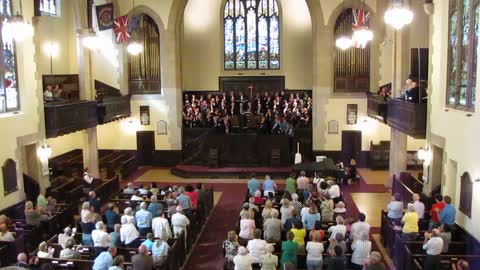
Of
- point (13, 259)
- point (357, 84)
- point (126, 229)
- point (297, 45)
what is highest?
point (297, 45)

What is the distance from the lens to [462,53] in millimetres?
13953

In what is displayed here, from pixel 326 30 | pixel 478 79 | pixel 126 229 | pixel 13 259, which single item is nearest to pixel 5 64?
pixel 13 259

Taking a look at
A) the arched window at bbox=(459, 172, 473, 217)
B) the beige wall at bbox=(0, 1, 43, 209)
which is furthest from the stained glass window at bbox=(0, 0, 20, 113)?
the arched window at bbox=(459, 172, 473, 217)

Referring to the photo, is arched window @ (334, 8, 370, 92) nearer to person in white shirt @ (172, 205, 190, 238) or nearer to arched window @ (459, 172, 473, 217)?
arched window @ (459, 172, 473, 217)

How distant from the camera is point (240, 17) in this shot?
100ft

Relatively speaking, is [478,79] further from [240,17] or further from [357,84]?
[240,17]

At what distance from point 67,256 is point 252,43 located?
21754 millimetres

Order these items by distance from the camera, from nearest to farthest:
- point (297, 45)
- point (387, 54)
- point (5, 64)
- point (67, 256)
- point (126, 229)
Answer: point (67, 256), point (126, 229), point (5, 64), point (387, 54), point (297, 45)

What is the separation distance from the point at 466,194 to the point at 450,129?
2066 millimetres

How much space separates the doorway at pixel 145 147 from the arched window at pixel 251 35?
6812 millimetres

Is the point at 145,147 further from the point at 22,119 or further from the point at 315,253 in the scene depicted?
the point at 315,253

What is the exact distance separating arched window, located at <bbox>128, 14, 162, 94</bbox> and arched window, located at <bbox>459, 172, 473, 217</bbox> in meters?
18.0

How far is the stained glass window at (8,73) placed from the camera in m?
15.9

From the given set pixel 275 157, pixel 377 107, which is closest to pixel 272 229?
pixel 377 107
